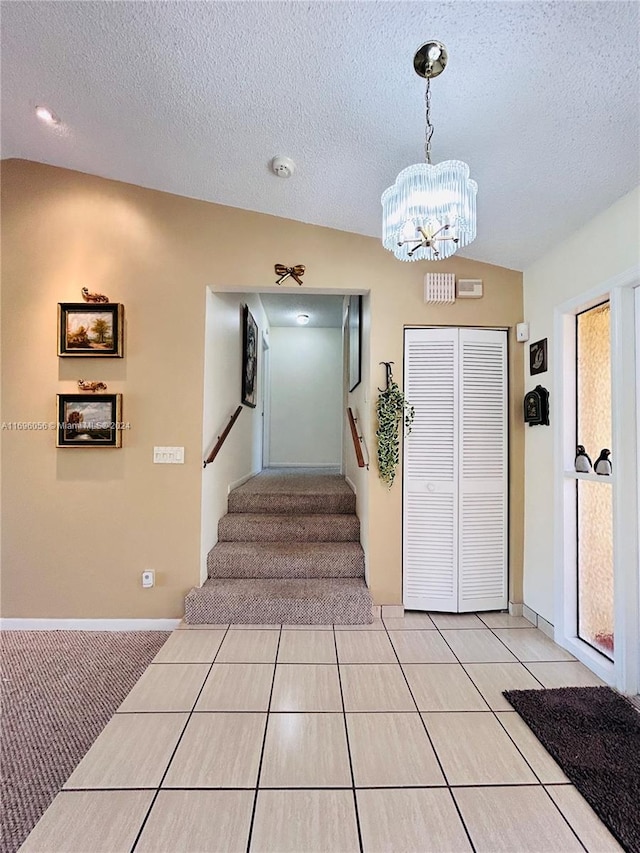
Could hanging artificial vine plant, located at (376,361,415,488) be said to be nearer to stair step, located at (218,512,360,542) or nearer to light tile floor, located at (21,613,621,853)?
stair step, located at (218,512,360,542)

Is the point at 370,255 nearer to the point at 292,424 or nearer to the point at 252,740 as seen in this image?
the point at 252,740

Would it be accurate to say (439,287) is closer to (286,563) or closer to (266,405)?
(286,563)

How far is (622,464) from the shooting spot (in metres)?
2.24

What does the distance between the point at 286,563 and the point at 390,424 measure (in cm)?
134

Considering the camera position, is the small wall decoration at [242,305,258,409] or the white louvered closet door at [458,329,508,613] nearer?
the white louvered closet door at [458,329,508,613]

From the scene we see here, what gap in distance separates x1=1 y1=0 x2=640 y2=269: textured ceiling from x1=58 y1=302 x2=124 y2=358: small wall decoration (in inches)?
39.0

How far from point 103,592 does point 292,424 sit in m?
4.18

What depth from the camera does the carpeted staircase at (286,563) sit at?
2.91 meters

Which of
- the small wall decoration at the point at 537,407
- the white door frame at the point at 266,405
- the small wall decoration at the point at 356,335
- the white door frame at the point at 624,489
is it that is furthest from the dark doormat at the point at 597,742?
the white door frame at the point at 266,405

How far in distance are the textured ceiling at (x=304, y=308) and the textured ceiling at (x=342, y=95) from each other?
267cm

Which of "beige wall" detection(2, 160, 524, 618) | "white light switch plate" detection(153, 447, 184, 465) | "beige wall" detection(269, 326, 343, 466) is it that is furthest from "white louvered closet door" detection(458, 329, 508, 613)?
"beige wall" detection(269, 326, 343, 466)

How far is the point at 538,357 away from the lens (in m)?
2.97

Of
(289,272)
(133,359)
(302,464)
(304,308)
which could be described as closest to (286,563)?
(133,359)

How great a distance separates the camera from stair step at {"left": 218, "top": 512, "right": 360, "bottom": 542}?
3533 millimetres
